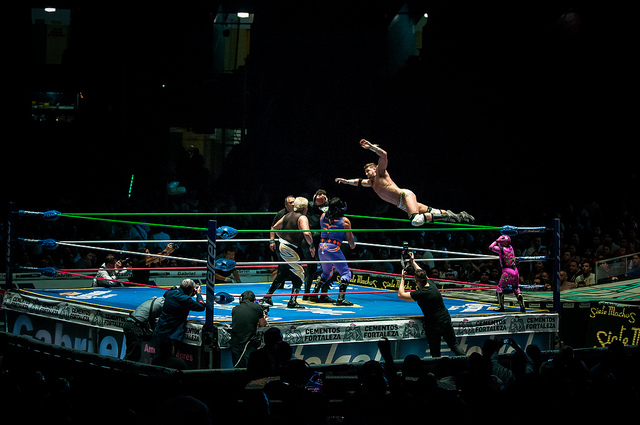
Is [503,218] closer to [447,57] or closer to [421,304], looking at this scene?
[447,57]

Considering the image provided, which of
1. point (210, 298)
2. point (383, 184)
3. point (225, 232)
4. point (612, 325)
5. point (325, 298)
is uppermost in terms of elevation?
point (383, 184)

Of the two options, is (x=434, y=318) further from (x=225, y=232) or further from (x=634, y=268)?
(x=634, y=268)

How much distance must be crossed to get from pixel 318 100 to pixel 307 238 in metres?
10.3

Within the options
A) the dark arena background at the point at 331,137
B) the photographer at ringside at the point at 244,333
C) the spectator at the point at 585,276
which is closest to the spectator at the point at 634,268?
the dark arena background at the point at 331,137

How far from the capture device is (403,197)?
8586mm

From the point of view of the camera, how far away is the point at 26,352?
14.3ft

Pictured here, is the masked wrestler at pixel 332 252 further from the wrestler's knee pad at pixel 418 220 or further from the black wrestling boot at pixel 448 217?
the black wrestling boot at pixel 448 217

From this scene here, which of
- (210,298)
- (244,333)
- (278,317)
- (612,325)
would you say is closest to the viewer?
(210,298)

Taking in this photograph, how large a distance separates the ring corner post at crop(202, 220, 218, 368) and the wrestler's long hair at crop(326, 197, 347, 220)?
2557 millimetres

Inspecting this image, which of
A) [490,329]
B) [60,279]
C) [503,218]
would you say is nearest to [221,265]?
[490,329]

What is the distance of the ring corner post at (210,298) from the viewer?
5.54 meters

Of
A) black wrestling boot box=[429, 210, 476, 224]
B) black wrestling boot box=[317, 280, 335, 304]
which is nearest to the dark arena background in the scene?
black wrestling boot box=[317, 280, 335, 304]

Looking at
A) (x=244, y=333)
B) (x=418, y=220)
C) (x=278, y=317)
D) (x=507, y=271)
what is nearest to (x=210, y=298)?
(x=244, y=333)

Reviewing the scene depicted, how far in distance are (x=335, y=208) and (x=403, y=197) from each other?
105 centimetres
